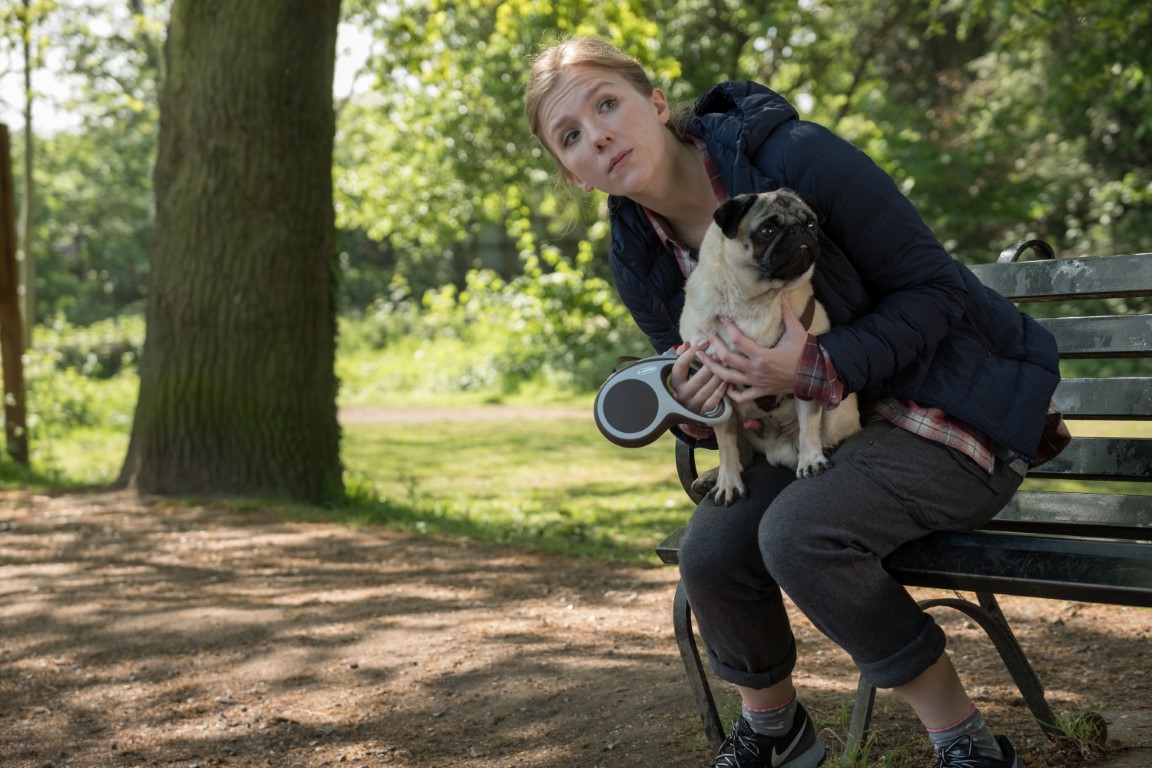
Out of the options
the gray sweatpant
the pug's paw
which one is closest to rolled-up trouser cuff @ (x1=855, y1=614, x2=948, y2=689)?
the gray sweatpant

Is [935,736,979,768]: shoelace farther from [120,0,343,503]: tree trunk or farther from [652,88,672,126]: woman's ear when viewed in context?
[120,0,343,503]: tree trunk

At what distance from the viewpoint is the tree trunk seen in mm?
6965

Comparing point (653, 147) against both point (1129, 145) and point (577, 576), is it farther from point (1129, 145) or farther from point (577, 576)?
point (1129, 145)

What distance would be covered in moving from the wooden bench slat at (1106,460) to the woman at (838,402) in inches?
13.4

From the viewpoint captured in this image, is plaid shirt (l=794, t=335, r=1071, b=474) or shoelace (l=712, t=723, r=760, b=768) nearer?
plaid shirt (l=794, t=335, r=1071, b=474)

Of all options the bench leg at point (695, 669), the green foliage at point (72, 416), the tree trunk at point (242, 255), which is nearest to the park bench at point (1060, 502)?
the bench leg at point (695, 669)

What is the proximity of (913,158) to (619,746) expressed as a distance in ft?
47.5

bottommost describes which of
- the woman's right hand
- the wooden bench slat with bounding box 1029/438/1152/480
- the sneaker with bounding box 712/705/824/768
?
the sneaker with bounding box 712/705/824/768

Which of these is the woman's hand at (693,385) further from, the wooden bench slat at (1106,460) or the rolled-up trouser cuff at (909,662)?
the wooden bench slat at (1106,460)

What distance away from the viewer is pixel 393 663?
4.04 meters

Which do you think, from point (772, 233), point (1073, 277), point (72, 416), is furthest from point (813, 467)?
point (72, 416)

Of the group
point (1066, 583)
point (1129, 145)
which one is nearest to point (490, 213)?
point (1129, 145)

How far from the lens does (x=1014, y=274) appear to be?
3.16 metres

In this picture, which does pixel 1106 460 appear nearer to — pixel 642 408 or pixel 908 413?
pixel 908 413
